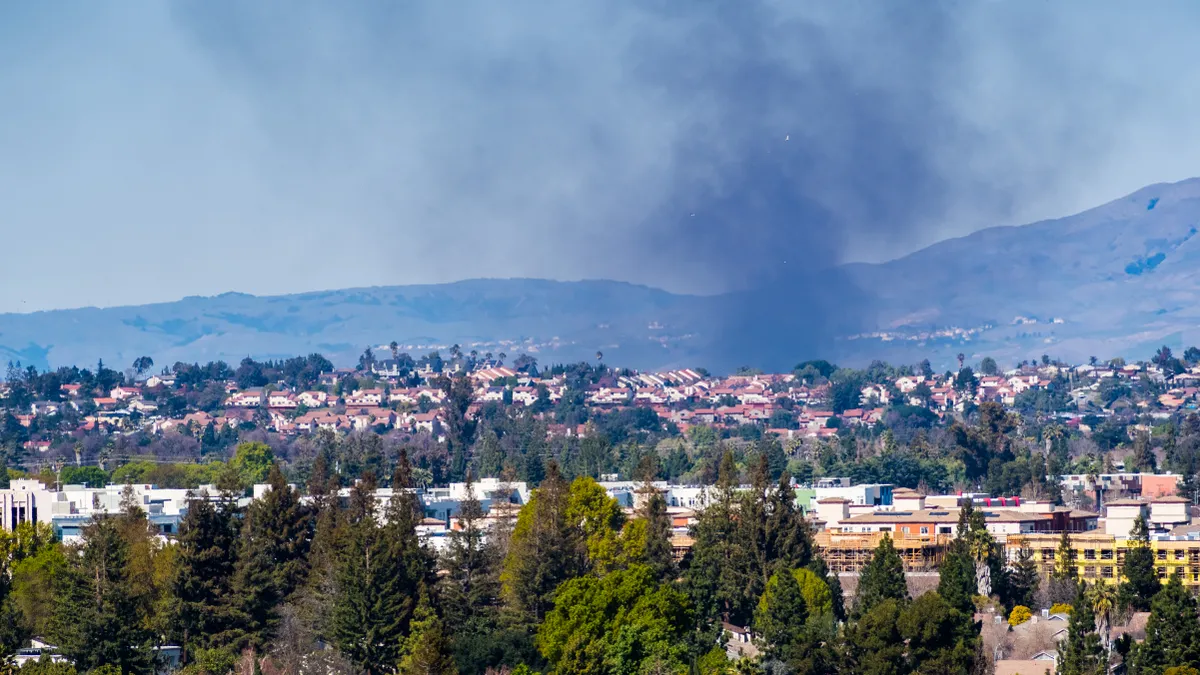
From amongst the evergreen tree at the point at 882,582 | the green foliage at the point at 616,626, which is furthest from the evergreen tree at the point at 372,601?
the evergreen tree at the point at 882,582

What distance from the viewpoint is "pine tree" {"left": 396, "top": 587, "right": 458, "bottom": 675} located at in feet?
141

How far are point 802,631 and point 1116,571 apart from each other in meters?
21.8

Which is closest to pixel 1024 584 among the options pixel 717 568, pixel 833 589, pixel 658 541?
pixel 833 589

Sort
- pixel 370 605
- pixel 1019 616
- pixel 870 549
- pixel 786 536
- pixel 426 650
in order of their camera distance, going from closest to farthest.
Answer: pixel 426 650, pixel 370 605, pixel 1019 616, pixel 786 536, pixel 870 549

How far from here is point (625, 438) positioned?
150375 mm

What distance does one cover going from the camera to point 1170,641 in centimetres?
4422

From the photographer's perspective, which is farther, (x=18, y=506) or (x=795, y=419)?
(x=795, y=419)

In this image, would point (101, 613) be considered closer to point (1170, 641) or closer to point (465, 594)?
point (465, 594)

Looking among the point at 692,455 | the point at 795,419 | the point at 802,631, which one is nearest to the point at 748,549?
the point at 802,631

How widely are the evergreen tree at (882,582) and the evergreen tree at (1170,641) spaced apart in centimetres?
604

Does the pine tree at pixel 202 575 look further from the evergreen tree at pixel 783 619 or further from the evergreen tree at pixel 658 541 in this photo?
the evergreen tree at pixel 783 619

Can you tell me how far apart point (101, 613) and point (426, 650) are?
763 cm

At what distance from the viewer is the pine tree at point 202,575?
164 ft

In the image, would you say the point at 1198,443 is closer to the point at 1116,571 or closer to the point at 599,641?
the point at 1116,571
